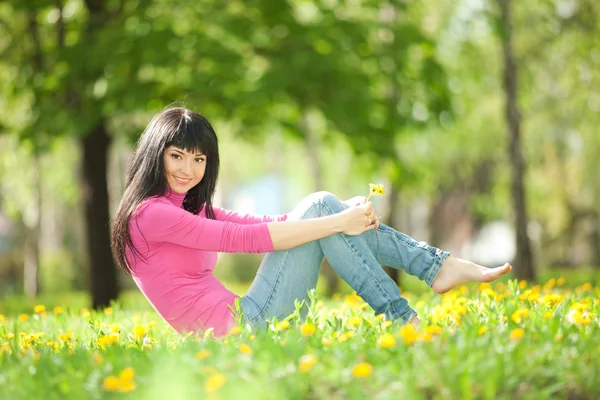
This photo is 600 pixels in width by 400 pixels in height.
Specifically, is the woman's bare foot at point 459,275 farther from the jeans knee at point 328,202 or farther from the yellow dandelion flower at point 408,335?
the yellow dandelion flower at point 408,335

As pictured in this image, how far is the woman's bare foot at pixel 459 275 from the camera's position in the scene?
380cm

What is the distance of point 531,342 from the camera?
9.21ft

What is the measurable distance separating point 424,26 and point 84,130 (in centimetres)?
628

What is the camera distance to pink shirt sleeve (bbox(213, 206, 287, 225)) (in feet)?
13.9

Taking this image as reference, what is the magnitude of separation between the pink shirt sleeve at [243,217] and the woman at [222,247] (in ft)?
1.32

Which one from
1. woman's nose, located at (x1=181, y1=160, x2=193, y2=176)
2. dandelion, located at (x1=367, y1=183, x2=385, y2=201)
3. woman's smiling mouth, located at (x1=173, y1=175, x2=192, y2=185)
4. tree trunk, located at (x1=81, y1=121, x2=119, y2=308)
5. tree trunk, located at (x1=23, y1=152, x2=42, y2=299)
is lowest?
tree trunk, located at (x1=23, y1=152, x2=42, y2=299)

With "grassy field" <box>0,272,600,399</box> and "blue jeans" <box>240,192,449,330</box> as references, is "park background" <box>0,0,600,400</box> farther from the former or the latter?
"blue jeans" <box>240,192,449,330</box>

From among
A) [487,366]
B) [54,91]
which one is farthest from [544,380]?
[54,91]

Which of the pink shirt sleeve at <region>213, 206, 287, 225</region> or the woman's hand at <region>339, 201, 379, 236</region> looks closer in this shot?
the woman's hand at <region>339, 201, 379, 236</region>

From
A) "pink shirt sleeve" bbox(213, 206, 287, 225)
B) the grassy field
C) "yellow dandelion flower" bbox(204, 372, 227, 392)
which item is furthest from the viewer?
"pink shirt sleeve" bbox(213, 206, 287, 225)

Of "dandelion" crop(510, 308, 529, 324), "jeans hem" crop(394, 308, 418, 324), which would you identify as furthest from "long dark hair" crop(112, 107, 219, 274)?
"dandelion" crop(510, 308, 529, 324)

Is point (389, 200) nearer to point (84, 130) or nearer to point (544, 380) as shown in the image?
point (84, 130)

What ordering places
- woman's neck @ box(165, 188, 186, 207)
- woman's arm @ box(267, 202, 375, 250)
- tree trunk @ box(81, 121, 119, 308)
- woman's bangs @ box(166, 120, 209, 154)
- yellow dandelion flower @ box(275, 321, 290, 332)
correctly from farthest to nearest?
1. tree trunk @ box(81, 121, 119, 308)
2. woman's neck @ box(165, 188, 186, 207)
3. woman's bangs @ box(166, 120, 209, 154)
4. woman's arm @ box(267, 202, 375, 250)
5. yellow dandelion flower @ box(275, 321, 290, 332)

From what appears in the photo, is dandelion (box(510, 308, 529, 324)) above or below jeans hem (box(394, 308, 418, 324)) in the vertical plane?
above
